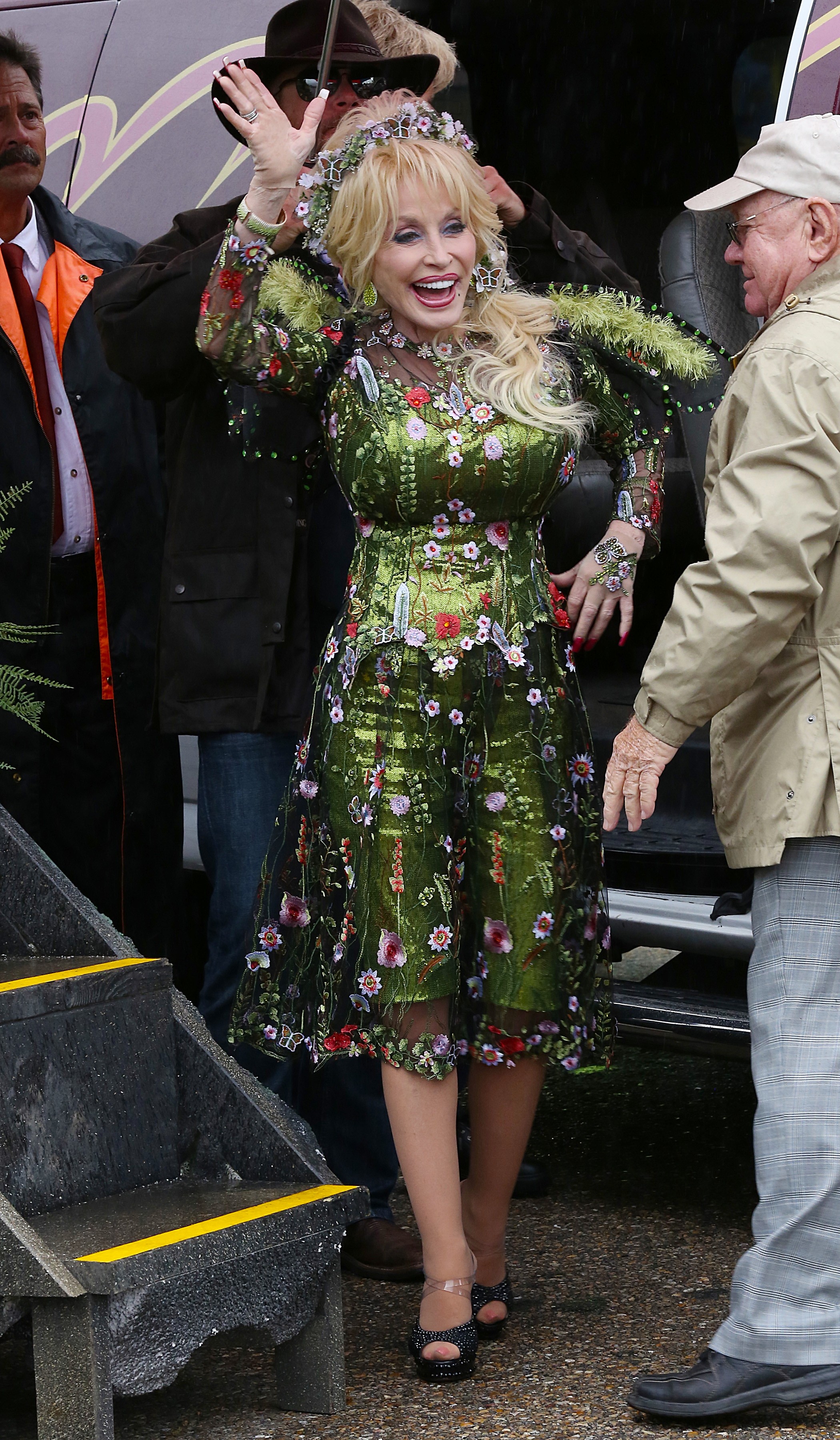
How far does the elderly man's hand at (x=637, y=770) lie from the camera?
2.72 metres

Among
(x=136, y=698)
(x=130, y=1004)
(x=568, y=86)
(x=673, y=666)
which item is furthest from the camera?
(x=568, y=86)

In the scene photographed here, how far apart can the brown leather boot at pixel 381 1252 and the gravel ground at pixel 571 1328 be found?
0.03 meters

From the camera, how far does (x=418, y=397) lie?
9.71ft

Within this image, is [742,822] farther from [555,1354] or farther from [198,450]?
[198,450]

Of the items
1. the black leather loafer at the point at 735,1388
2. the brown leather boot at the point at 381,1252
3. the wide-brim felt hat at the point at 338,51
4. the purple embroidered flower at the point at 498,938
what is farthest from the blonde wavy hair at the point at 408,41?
the black leather loafer at the point at 735,1388

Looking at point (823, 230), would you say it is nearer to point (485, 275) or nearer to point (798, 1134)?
point (485, 275)

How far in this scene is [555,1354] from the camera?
10.1 feet

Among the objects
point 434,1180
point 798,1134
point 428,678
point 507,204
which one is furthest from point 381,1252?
point 507,204

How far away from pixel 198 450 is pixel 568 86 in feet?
8.32

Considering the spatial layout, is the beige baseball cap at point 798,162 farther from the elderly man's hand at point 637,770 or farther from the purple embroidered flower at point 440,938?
the purple embroidered flower at point 440,938

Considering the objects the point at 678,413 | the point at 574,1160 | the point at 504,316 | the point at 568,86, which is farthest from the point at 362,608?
the point at 568,86

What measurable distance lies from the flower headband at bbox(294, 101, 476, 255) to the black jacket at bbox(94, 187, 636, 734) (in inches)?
11.7

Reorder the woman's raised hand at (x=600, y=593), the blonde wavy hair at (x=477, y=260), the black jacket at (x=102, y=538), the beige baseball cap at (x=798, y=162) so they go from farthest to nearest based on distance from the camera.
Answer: the black jacket at (x=102, y=538), the woman's raised hand at (x=600, y=593), the blonde wavy hair at (x=477, y=260), the beige baseball cap at (x=798, y=162)

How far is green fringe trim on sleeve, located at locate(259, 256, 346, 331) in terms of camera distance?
301cm
